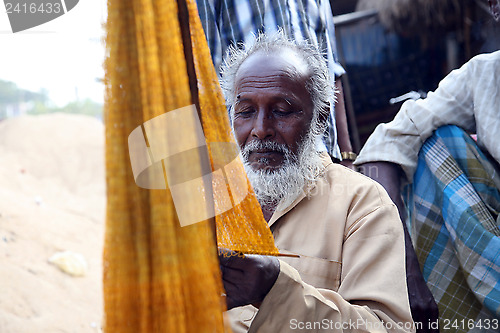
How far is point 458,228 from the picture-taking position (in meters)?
2.51

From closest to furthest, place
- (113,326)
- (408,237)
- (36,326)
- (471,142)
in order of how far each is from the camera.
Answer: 1. (113,326)
2. (408,237)
3. (471,142)
4. (36,326)

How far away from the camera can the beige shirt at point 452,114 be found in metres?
2.69

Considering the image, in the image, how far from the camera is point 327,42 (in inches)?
123

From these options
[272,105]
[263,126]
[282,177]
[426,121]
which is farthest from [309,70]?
[426,121]

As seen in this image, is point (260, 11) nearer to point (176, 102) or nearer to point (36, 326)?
point (176, 102)

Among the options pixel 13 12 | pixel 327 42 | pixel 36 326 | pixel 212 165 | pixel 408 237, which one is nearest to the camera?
pixel 212 165

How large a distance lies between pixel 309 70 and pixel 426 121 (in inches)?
32.7

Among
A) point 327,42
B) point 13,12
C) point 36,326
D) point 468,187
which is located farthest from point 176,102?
point 36,326

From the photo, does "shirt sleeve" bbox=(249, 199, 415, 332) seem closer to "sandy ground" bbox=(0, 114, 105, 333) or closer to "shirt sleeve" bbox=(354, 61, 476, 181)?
"shirt sleeve" bbox=(354, 61, 476, 181)

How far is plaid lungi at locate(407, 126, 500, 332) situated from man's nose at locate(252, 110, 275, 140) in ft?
3.29

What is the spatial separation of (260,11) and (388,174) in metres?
1.15

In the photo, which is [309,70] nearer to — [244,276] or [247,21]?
[247,21]

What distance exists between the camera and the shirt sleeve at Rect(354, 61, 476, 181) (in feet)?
9.09

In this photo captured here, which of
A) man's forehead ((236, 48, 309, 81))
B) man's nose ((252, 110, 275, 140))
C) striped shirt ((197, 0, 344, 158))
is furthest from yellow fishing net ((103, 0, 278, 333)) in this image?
striped shirt ((197, 0, 344, 158))
